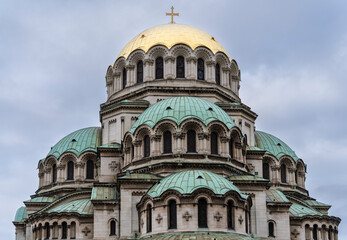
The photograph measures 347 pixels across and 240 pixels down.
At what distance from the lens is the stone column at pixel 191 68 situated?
170 ft

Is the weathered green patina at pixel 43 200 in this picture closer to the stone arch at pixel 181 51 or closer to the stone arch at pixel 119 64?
the stone arch at pixel 119 64

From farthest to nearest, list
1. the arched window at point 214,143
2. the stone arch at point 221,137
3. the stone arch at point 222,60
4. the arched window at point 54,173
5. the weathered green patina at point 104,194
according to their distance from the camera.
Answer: the stone arch at point 222,60 < the arched window at point 54,173 < the arched window at point 214,143 < the stone arch at point 221,137 < the weathered green patina at point 104,194

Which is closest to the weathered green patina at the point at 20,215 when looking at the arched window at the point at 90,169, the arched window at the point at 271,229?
the arched window at the point at 90,169

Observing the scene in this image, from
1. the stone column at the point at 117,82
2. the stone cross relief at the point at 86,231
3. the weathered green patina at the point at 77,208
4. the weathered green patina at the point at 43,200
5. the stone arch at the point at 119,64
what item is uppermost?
the stone arch at the point at 119,64

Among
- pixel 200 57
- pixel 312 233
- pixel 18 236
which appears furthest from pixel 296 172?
pixel 18 236

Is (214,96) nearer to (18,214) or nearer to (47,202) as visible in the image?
(47,202)

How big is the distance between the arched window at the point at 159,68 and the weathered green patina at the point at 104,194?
9951 millimetres

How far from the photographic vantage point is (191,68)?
171 feet

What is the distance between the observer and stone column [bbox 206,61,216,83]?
52375mm

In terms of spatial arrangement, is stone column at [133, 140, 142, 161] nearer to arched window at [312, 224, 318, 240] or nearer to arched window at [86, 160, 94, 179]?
Answer: arched window at [86, 160, 94, 179]

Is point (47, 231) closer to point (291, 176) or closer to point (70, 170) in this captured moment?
point (70, 170)

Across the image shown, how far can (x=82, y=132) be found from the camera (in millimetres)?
54375

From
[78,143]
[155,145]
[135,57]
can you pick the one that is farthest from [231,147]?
[78,143]

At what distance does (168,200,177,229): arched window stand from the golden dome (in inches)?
612
